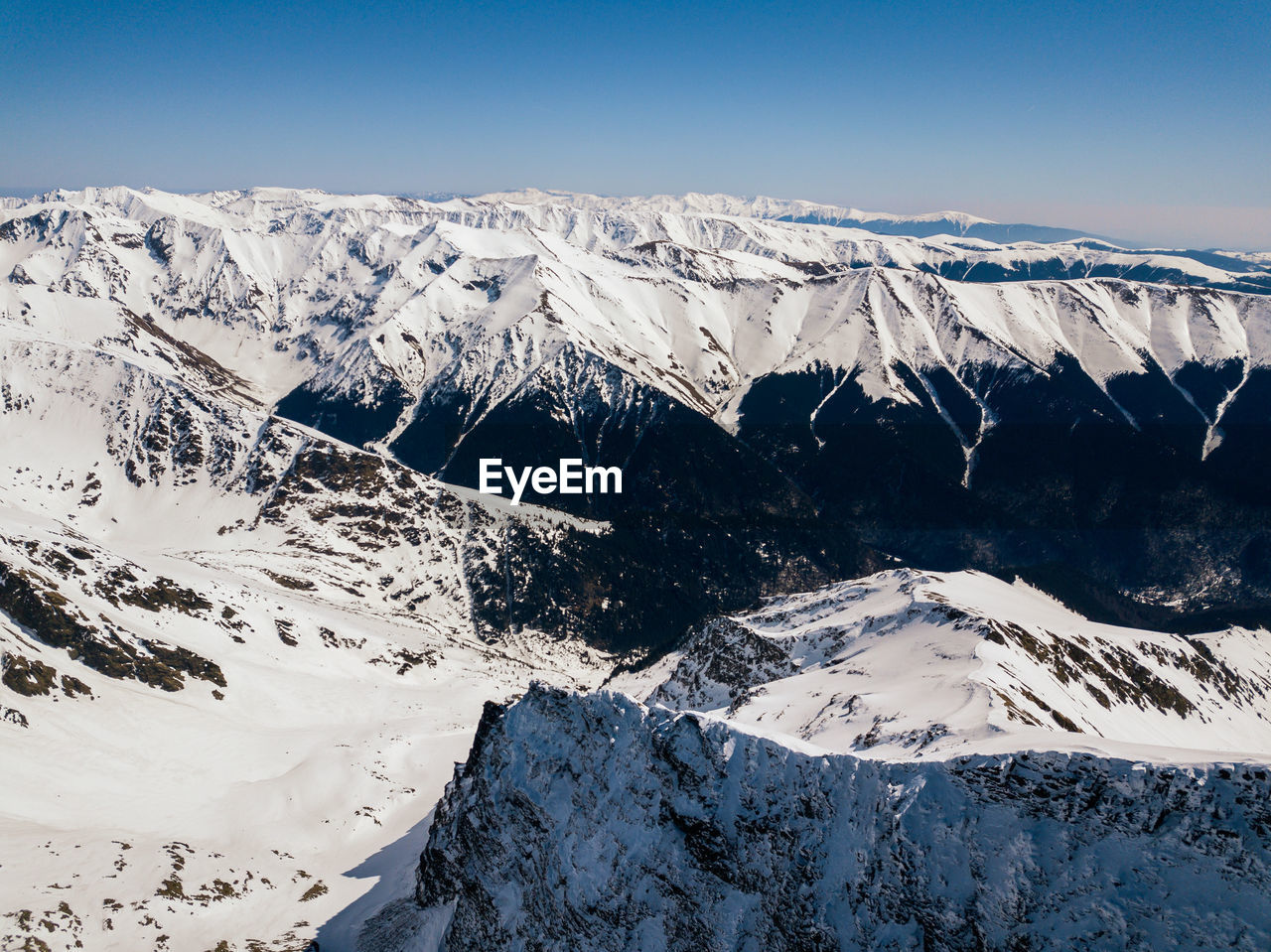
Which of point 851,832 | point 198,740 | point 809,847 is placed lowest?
point 198,740

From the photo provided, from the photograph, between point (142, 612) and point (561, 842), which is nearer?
point (561, 842)

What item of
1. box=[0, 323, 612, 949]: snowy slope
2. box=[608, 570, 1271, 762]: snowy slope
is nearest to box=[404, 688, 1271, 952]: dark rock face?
box=[608, 570, 1271, 762]: snowy slope

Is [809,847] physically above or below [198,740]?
above

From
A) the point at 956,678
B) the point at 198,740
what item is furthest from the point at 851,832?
the point at 198,740

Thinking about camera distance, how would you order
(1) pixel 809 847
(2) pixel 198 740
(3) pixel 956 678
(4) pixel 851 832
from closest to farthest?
(4) pixel 851 832 → (1) pixel 809 847 → (3) pixel 956 678 → (2) pixel 198 740

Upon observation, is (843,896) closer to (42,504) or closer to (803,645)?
(803,645)

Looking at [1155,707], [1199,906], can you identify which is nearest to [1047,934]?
[1199,906]

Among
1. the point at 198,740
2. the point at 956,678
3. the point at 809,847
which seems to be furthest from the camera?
the point at 198,740

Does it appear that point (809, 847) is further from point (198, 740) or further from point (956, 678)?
point (198, 740)
